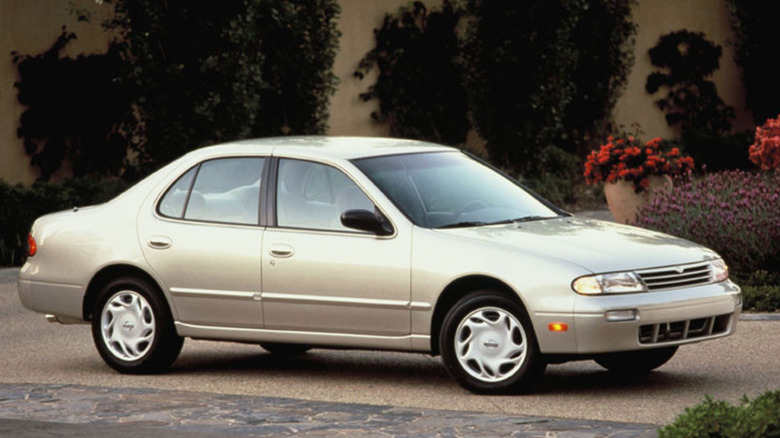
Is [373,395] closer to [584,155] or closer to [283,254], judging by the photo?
[283,254]

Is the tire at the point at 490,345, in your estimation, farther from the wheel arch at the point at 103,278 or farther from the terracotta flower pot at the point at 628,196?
the terracotta flower pot at the point at 628,196

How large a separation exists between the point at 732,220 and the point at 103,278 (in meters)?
6.01

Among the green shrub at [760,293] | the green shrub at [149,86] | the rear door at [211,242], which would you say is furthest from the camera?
the green shrub at [149,86]

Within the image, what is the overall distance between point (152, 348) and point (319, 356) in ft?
4.73

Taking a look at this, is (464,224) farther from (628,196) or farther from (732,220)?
(628,196)

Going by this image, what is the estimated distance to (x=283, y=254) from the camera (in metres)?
9.94

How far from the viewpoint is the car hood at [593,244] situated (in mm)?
9070

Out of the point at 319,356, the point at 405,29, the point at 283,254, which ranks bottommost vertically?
the point at 319,356

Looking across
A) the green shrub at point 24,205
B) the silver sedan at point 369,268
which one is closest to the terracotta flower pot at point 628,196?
the green shrub at point 24,205

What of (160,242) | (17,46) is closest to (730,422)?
(160,242)

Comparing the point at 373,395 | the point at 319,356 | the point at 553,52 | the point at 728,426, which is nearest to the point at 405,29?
the point at 553,52

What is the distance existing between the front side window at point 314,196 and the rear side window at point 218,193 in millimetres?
188

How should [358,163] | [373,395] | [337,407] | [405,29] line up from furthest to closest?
[405,29] < [358,163] < [373,395] < [337,407]

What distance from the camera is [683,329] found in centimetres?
915
